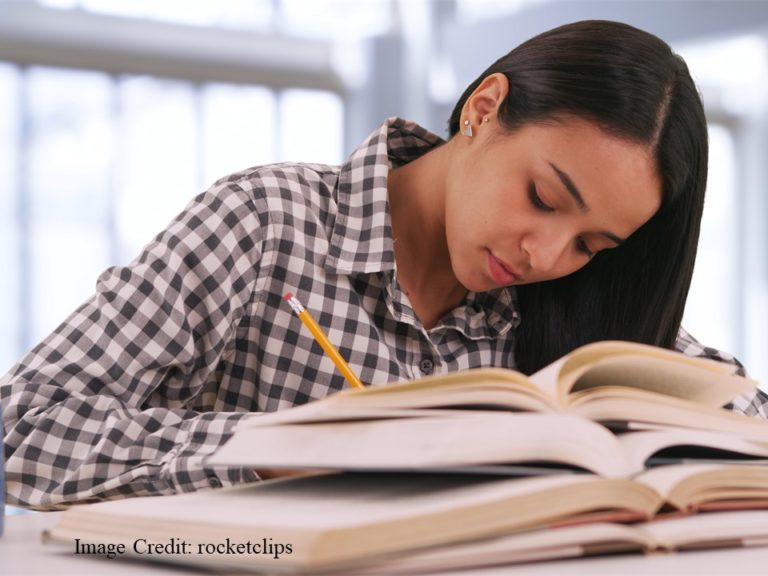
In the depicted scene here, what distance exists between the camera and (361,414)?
566 mm

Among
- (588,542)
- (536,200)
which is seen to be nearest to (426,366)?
(536,200)

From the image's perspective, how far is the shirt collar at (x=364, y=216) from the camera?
121 cm

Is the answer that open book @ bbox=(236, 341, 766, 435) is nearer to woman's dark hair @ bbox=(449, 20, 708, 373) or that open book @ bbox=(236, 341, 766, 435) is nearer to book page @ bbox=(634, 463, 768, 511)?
book page @ bbox=(634, 463, 768, 511)

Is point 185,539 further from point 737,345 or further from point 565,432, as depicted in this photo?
point 737,345

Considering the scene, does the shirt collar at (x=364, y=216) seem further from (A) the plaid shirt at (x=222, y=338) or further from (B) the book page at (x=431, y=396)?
(B) the book page at (x=431, y=396)

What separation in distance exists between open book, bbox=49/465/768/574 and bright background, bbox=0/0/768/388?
2720 millimetres

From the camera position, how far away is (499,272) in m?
1.21

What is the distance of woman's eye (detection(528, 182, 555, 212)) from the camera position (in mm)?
1144

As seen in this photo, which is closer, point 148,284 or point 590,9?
point 148,284

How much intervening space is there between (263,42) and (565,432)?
313 centimetres

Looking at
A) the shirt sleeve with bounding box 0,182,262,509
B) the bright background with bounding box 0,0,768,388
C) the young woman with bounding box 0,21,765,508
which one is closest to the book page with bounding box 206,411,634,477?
the shirt sleeve with bounding box 0,182,262,509

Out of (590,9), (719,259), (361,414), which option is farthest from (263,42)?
(361,414)

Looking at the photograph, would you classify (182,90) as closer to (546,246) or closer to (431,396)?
(546,246)

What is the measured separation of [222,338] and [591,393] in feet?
1.93
